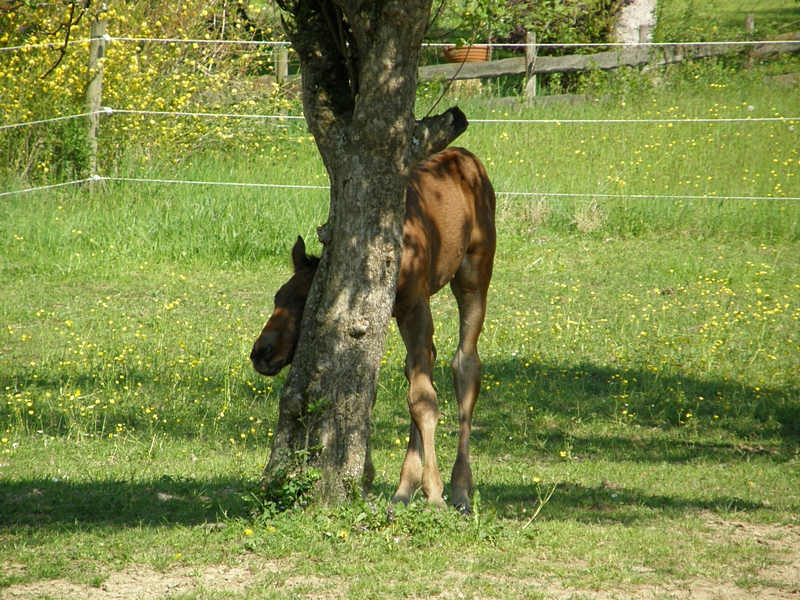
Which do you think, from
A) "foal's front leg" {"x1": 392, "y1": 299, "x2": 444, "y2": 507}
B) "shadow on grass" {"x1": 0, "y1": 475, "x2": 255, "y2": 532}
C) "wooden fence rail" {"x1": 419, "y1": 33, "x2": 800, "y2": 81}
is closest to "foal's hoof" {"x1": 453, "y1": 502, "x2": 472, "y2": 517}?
"foal's front leg" {"x1": 392, "y1": 299, "x2": 444, "y2": 507}

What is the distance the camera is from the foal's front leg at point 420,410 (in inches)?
186

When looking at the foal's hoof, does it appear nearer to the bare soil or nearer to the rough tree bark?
the rough tree bark

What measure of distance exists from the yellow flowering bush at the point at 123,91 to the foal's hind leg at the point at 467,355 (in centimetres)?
696

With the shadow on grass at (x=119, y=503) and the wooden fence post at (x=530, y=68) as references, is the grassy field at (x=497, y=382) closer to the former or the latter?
the shadow on grass at (x=119, y=503)

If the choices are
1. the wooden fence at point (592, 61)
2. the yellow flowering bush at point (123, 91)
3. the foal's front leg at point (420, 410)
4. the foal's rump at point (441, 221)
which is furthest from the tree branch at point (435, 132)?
the wooden fence at point (592, 61)

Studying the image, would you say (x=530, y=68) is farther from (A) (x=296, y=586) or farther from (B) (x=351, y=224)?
(A) (x=296, y=586)

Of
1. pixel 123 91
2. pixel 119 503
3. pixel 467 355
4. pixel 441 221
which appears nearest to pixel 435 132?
pixel 441 221

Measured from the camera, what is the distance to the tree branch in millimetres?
4359

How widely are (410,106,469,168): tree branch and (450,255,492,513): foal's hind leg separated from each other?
4.36ft

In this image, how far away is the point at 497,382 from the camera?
7547 millimetres

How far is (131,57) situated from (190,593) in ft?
35.9

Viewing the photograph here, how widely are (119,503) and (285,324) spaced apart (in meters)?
1.51

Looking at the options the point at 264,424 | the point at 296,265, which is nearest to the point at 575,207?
the point at 264,424

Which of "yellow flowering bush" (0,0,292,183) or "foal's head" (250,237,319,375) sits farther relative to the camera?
"yellow flowering bush" (0,0,292,183)
